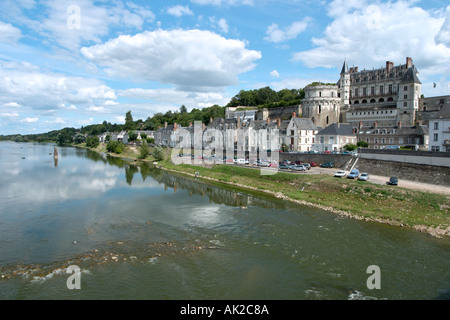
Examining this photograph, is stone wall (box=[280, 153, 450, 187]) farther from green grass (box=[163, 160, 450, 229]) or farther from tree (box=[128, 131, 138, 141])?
tree (box=[128, 131, 138, 141])

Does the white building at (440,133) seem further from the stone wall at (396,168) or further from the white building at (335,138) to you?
the white building at (335,138)

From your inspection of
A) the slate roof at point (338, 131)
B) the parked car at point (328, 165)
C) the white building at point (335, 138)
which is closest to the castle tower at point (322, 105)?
the slate roof at point (338, 131)

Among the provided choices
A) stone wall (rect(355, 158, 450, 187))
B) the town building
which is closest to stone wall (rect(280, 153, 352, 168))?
stone wall (rect(355, 158, 450, 187))

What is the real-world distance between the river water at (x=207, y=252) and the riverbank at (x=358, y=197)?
1.49 metres

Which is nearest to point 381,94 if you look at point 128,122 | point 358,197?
point 358,197

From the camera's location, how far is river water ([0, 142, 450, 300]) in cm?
1303

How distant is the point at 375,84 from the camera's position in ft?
206

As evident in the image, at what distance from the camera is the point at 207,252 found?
652 inches

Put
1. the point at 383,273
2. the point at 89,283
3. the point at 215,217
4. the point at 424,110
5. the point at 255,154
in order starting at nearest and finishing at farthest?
the point at 89,283, the point at 383,273, the point at 215,217, the point at 255,154, the point at 424,110

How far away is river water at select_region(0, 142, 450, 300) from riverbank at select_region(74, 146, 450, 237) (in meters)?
1.49

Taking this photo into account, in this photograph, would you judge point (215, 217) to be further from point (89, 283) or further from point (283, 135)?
point (283, 135)

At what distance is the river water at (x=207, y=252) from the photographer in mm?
13031

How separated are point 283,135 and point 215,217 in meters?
31.2
